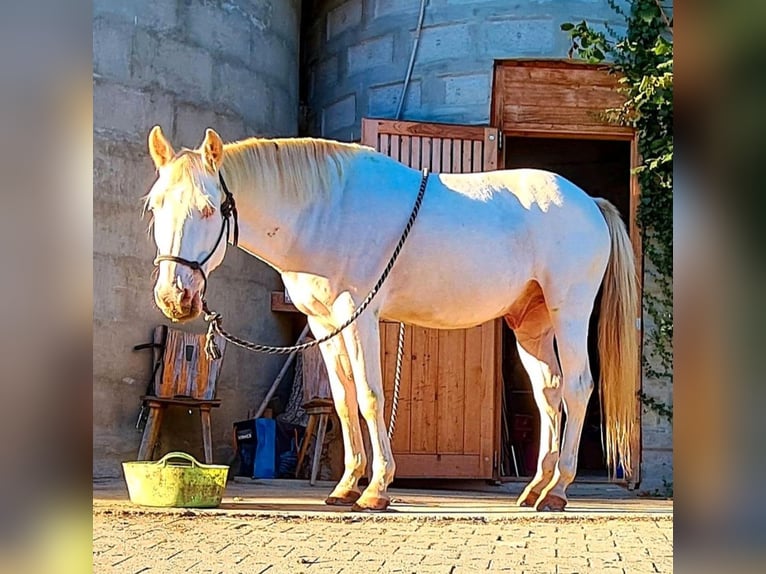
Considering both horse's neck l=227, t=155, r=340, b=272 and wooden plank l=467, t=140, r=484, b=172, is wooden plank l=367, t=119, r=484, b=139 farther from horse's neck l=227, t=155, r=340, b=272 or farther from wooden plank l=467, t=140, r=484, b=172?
horse's neck l=227, t=155, r=340, b=272

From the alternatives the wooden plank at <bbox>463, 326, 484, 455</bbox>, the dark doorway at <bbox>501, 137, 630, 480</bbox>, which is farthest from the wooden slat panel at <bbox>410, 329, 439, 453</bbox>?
the dark doorway at <bbox>501, 137, 630, 480</bbox>

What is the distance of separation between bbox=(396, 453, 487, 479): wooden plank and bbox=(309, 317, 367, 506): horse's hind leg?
1954mm

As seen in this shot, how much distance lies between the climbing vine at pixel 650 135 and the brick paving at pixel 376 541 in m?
2.24

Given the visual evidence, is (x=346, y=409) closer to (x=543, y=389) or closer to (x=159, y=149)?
(x=543, y=389)

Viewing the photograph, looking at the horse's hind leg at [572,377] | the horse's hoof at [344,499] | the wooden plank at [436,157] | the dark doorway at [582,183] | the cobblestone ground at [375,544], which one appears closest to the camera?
the cobblestone ground at [375,544]

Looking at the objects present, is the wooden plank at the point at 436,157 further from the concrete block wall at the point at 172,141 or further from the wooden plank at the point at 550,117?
the concrete block wall at the point at 172,141

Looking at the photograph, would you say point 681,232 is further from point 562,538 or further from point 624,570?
point 562,538

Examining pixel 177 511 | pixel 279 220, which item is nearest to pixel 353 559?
pixel 177 511

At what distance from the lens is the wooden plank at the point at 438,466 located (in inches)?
249

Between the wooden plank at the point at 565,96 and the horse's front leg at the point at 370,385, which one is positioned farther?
the wooden plank at the point at 565,96

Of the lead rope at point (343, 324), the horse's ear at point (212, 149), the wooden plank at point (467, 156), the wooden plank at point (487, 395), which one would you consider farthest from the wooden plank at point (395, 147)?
the horse's ear at point (212, 149)

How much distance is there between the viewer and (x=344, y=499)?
434 cm

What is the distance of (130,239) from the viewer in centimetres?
614

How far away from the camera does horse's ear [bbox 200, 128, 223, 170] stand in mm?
3854
